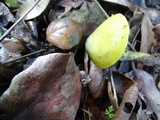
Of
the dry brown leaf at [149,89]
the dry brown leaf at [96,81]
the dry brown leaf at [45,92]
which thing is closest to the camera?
the dry brown leaf at [45,92]

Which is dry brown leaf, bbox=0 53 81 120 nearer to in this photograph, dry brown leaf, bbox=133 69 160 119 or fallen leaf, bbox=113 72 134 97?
fallen leaf, bbox=113 72 134 97

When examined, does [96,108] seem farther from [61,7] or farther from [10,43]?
[61,7]

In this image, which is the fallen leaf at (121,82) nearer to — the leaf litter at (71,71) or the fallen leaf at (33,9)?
the leaf litter at (71,71)

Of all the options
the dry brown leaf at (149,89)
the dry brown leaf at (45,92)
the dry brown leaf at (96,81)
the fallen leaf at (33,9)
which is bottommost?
the dry brown leaf at (149,89)

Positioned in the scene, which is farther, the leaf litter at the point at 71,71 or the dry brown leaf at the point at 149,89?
the dry brown leaf at the point at 149,89

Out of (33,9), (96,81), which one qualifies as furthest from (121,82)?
(33,9)

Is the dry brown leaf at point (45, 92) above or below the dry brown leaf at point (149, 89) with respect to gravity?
above

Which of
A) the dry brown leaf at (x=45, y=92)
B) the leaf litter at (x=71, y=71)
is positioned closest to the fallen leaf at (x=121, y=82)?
the leaf litter at (x=71, y=71)
